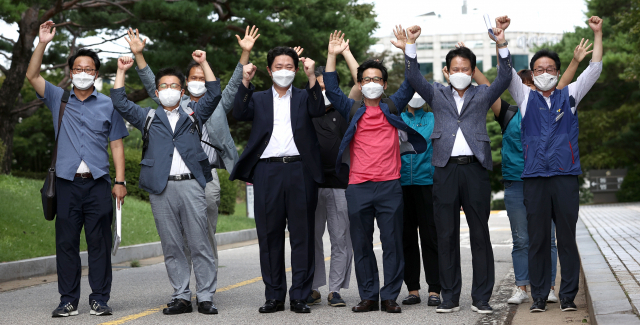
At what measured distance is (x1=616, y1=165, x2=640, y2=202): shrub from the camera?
125 feet

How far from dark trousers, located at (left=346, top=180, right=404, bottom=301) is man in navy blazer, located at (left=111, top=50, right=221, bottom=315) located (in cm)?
129

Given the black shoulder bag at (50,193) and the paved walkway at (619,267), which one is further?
the black shoulder bag at (50,193)

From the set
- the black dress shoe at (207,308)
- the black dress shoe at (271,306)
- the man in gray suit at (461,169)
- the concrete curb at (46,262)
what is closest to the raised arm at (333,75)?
the man in gray suit at (461,169)

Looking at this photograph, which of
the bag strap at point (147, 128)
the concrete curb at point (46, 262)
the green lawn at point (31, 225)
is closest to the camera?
the bag strap at point (147, 128)

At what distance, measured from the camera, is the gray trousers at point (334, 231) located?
257 inches

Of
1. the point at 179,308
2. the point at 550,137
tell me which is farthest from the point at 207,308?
the point at 550,137

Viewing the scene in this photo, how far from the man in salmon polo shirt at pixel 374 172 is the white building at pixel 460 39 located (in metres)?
79.4

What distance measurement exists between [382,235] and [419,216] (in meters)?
0.60

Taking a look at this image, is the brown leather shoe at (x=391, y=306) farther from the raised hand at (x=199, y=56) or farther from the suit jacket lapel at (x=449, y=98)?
the raised hand at (x=199, y=56)

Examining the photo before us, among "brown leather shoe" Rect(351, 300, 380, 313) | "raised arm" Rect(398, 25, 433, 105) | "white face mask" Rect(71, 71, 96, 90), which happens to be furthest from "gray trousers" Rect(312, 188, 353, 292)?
"white face mask" Rect(71, 71, 96, 90)

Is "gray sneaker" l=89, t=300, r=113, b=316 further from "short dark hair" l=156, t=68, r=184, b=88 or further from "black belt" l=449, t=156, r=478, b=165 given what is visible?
"black belt" l=449, t=156, r=478, b=165

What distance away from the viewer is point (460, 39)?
85375mm

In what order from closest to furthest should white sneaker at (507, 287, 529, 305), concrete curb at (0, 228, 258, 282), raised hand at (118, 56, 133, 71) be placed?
raised hand at (118, 56, 133, 71), white sneaker at (507, 287, 529, 305), concrete curb at (0, 228, 258, 282)

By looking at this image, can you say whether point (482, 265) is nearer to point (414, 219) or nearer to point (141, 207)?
point (414, 219)
